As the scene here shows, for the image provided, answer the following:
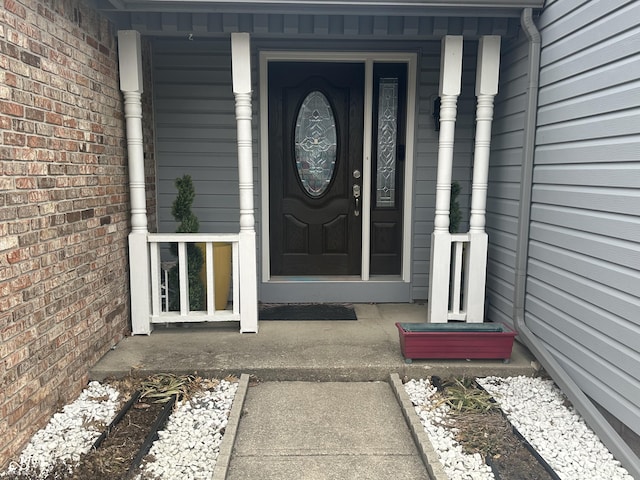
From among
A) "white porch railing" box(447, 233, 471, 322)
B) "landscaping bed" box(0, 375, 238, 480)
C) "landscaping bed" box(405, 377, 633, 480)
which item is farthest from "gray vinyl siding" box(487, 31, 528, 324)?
"landscaping bed" box(0, 375, 238, 480)

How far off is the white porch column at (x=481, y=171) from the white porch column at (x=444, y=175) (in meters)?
0.17

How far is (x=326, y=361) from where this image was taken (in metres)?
3.15

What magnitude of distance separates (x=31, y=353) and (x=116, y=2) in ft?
6.90

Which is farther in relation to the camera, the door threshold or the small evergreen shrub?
the door threshold

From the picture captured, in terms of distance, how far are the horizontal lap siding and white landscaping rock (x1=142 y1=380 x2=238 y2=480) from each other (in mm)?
1923

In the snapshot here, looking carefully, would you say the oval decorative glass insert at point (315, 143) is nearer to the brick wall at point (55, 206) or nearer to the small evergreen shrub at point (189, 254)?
the small evergreen shrub at point (189, 254)

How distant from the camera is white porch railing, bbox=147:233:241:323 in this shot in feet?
11.6

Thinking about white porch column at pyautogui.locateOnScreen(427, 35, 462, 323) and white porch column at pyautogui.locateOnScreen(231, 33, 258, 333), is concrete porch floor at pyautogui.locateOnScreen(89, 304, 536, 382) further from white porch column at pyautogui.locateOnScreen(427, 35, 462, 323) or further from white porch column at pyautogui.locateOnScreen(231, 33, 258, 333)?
white porch column at pyautogui.locateOnScreen(427, 35, 462, 323)

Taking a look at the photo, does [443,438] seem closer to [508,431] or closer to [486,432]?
[486,432]

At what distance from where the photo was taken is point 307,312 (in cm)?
419

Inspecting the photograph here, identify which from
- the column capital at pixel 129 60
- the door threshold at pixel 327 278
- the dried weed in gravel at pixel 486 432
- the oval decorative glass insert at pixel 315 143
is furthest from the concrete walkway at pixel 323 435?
the column capital at pixel 129 60

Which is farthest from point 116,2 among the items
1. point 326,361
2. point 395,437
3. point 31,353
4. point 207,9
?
point 395,437

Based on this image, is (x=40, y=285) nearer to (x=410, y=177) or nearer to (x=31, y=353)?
(x=31, y=353)

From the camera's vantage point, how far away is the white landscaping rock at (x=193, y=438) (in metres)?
2.17
